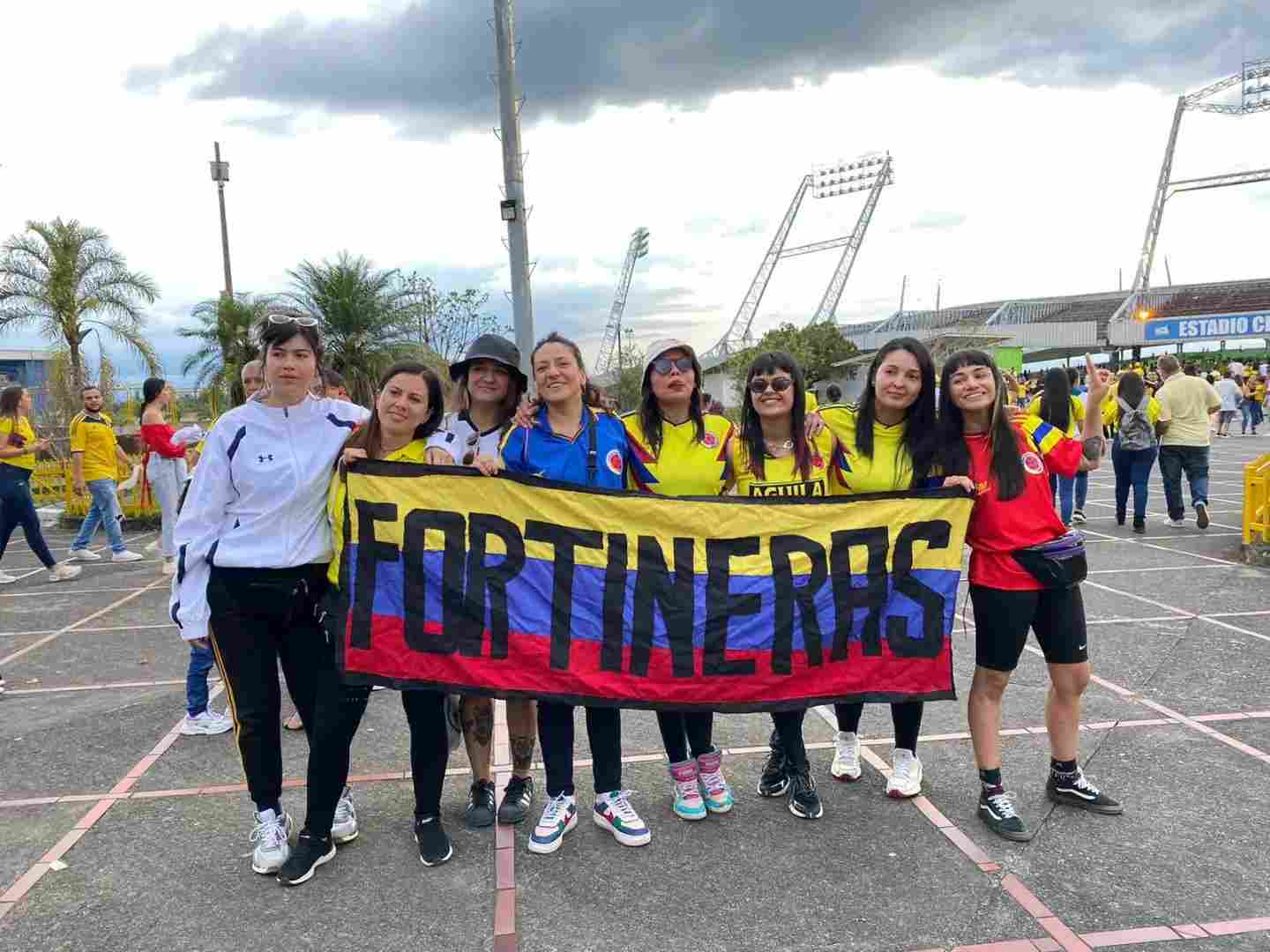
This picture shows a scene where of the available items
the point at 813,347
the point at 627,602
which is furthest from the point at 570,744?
the point at 813,347

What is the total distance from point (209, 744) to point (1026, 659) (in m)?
4.86

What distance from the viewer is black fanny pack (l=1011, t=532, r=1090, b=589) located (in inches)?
132

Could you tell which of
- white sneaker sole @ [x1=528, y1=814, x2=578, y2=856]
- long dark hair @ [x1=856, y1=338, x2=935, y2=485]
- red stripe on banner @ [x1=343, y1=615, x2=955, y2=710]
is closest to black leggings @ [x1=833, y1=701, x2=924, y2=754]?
red stripe on banner @ [x1=343, y1=615, x2=955, y2=710]

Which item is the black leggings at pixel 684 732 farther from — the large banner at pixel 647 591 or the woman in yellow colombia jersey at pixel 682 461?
the large banner at pixel 647 591

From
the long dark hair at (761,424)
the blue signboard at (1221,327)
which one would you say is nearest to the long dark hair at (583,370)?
the long dark hair at (761,424)

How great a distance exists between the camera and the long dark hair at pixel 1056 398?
6.76 m

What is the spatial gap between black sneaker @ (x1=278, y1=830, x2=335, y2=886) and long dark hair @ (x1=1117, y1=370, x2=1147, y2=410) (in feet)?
31.3

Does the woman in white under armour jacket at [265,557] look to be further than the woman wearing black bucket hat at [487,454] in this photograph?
No

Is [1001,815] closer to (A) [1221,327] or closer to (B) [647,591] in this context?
(B) [647,591]

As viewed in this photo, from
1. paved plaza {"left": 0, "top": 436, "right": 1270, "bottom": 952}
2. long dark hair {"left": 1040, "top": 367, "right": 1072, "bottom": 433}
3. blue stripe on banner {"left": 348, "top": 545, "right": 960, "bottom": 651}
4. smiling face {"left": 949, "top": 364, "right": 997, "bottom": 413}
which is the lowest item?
paved plaza {"left": 0, "top": 436, "right": 1270, "bottom": 952}

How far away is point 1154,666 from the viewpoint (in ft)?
17.3

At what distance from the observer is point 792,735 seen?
3.63m

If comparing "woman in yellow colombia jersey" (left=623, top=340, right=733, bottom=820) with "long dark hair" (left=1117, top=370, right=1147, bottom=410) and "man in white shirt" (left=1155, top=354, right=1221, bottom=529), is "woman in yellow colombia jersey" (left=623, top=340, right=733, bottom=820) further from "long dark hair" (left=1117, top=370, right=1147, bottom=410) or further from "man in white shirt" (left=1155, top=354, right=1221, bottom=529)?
"man in white shirt" (left=1155, top=354, right=1221, bottom=529)

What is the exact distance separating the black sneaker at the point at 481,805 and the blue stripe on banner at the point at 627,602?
2.48 feet
